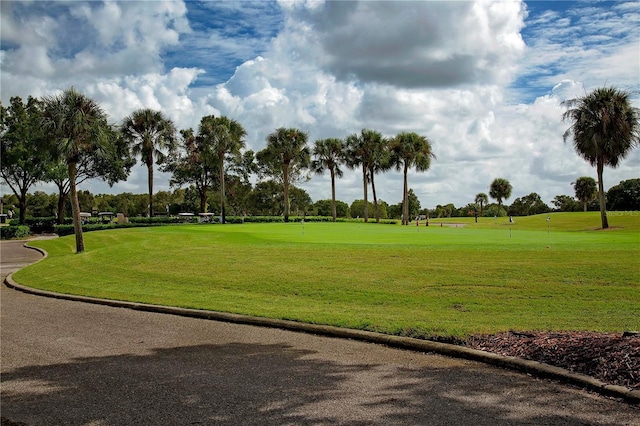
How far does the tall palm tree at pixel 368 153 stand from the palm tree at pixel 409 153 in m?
3.98

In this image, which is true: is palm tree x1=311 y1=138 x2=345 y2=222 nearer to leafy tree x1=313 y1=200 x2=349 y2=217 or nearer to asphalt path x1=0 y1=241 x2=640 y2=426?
leafy tree x1=313 y1=200 x2=349 y2=217

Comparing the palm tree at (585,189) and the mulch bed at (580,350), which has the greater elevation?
the palm tree at (585,189)

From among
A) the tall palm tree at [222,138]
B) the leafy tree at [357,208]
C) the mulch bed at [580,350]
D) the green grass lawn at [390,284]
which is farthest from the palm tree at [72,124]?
the leafy tree at [357,208]

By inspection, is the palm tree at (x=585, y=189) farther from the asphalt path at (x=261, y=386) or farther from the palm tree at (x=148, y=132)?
the asphalt path at (x=261, y=386)

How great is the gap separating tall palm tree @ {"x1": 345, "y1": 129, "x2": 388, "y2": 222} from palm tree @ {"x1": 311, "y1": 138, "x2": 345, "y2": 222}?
1.83m

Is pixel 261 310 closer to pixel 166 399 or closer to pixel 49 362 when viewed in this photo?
pixel 49 362

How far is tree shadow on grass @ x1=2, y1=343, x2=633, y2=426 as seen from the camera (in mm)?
5203

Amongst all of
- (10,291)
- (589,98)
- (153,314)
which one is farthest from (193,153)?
(153,314)

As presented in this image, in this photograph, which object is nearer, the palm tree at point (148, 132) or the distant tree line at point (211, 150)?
the distant tree line at point (211, 150)

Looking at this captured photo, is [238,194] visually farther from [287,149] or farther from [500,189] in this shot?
[500,189]

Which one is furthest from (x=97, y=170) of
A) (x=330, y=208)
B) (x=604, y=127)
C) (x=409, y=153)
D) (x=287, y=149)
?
(x=330, y=208)

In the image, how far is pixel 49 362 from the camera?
7.70 metres

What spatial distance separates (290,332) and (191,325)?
2.23 m

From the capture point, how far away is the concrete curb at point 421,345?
5836 millimetres
